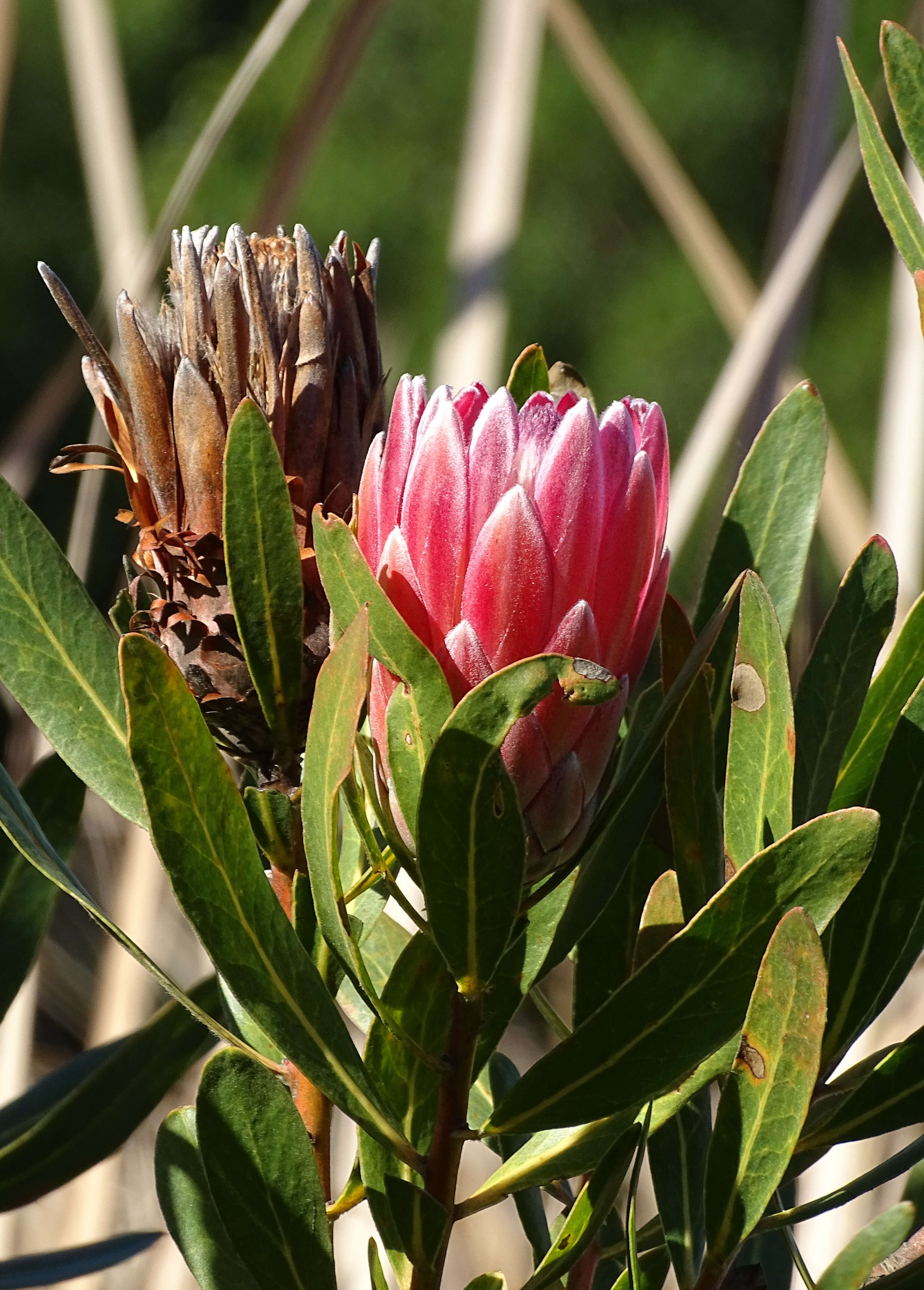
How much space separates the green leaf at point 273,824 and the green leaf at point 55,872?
0.05 meters

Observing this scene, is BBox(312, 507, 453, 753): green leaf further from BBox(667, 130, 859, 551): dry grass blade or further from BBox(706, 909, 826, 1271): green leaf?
BBox(667, 130, 859, 551): dry grass blade

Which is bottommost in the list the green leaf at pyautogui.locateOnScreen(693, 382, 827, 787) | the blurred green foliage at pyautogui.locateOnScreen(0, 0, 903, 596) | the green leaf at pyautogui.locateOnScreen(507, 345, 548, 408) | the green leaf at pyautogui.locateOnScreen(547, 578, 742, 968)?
the green leaf at pyautogui.locateOnScreen(547, 578, 742, 968)

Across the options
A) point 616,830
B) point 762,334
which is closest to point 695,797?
point 616,830

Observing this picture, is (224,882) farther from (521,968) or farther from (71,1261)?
(71,1261)

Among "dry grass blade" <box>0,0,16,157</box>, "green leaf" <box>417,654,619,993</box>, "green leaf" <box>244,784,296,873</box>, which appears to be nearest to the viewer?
"green leaf" <box>417,654,619,993</box>

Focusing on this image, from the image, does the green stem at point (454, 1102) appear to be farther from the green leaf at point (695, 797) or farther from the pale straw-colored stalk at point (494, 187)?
the pale straw-colored stalk at point (494, 187)

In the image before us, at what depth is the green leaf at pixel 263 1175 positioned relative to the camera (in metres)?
0.36

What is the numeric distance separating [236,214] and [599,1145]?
2945 mm

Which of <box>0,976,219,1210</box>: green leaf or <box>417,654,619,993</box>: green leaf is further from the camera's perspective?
<box>0,976,219,1210</box>: green leaf

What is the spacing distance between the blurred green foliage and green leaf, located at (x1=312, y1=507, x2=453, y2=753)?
110 inches

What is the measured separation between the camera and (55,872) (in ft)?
1.30

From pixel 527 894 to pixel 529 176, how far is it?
3579mm

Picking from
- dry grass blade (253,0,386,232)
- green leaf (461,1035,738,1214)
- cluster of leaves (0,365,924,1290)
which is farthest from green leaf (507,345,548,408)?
dry grass blade (253,0,386,232)

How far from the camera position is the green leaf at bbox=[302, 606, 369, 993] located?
309mm
